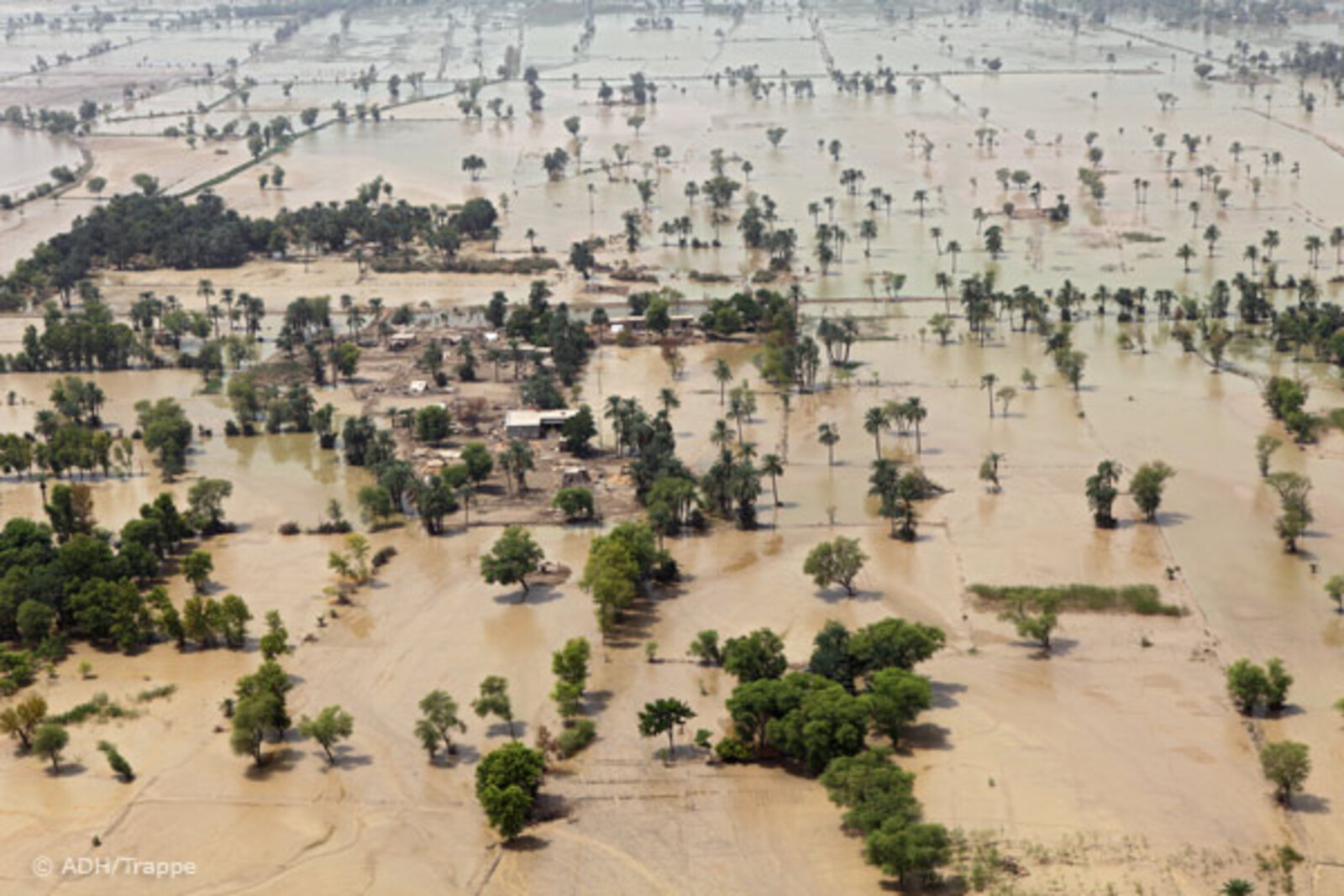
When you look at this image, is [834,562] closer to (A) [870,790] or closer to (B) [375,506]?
(A) [870,790]

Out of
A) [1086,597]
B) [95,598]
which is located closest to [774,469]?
[1086,597]

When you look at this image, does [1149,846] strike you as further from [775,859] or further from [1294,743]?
[775,859]

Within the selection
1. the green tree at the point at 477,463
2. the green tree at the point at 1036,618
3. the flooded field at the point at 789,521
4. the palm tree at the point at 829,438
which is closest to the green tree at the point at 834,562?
the flooded field at the point at 789,521

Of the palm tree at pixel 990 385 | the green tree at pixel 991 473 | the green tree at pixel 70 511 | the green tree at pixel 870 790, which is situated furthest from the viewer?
the palm tree at pixel 990 385

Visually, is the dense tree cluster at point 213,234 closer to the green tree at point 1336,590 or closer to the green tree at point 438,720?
the green tree at point 438,720

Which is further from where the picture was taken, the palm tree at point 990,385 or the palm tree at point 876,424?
the palm tree at point 990,385

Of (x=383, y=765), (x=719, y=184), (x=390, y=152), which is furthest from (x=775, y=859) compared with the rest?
(x=390, y=152)

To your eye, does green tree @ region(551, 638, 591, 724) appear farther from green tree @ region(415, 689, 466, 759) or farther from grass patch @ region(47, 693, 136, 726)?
grass patch @ region(47, 693, 136, 726)

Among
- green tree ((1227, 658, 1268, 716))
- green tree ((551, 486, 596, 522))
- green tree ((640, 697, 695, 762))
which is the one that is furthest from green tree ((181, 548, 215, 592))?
green tree ((1227, 658, 1268, 716))
